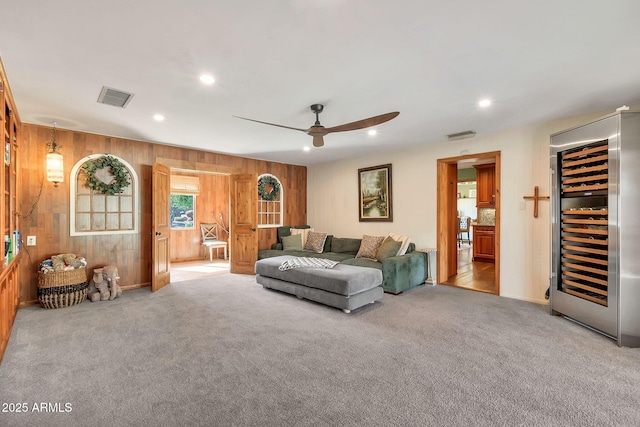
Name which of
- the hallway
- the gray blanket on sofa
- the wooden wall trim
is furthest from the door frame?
the wooden wall trim

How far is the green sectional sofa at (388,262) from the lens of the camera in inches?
176

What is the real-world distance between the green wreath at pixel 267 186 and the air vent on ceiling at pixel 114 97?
3.50 metres

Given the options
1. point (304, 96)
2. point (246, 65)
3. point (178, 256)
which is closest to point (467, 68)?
point (304, 96)

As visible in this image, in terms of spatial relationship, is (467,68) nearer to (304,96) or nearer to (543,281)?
(304,96)

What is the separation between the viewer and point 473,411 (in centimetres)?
184

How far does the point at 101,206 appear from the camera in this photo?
15.1 ft

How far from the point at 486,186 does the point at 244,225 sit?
231 inches

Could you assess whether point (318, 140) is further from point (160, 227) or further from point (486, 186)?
point (486, 186)

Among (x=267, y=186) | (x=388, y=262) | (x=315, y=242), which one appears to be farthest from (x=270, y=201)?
(x=388, y=262)

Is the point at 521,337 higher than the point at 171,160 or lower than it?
lower

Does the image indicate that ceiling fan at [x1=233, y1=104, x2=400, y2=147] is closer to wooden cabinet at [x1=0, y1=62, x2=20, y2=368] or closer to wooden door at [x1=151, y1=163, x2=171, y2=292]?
wooden cabinet at [x1=0, y1=62, x2=20, y2=368]

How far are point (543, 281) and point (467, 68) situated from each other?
3177mm

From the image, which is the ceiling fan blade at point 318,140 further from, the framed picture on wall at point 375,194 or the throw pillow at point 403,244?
the framed picture on wall at point 375,194

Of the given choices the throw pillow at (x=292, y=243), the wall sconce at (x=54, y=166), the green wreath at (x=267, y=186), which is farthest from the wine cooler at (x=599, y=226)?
the wall sconce at (x=54, y=166)
